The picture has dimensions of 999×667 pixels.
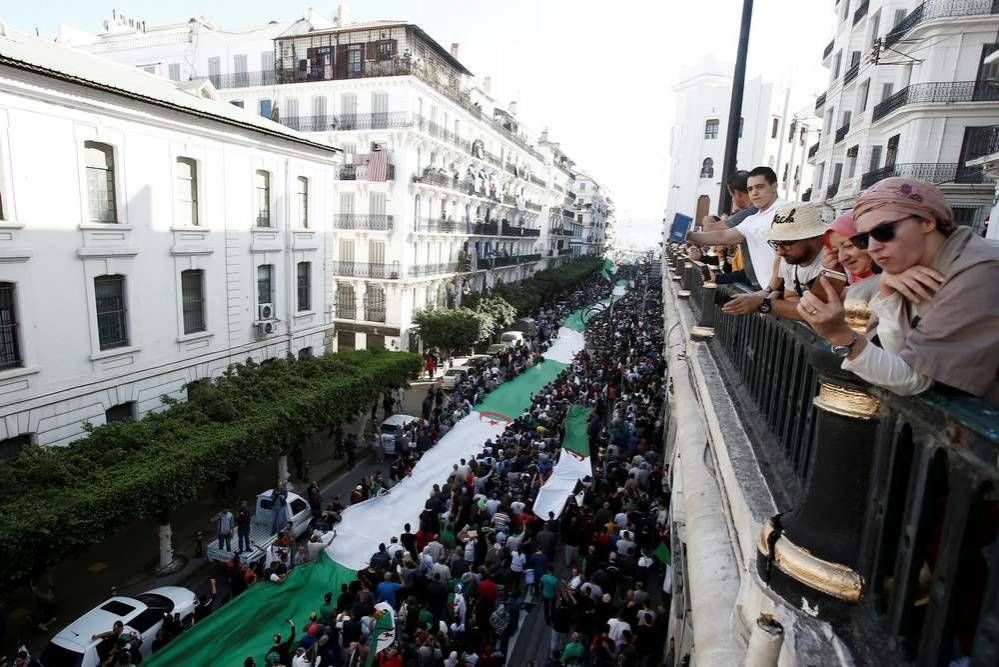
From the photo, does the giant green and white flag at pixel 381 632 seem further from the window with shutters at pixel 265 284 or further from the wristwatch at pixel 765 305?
the window with shutters at pixel 265 284

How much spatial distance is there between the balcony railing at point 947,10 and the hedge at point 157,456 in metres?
23.9

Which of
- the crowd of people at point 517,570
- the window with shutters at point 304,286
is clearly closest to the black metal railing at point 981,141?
the crowd of people at point 517,570

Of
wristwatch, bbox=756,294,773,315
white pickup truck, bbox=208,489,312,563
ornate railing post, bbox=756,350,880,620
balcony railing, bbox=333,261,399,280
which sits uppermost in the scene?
wristwatch, bbox=756,294,773,315

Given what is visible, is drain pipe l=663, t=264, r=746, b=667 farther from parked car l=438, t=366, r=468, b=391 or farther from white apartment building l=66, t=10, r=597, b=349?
white apartment building l=66, t=10, r=597, b=349

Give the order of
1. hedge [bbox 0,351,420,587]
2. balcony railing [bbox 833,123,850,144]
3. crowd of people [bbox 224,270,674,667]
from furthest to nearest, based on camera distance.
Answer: balcony railing [bbox 833,123,850,144]
hedge [bbox 0,351,420,587]
crowd of people [bbox 224,270,674,667]

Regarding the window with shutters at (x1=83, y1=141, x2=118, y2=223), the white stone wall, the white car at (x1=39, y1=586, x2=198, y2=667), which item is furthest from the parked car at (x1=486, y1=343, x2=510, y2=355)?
the white car at (x1=39, y1=586, x2=198, y2=667)

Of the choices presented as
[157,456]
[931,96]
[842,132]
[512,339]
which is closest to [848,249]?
[157,456]

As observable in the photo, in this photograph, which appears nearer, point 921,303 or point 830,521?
point 921,303

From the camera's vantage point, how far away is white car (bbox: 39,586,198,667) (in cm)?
912

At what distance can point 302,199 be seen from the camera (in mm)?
21016

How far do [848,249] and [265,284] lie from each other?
1987 cm

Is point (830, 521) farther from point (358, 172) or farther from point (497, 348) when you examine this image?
point (358, 172)

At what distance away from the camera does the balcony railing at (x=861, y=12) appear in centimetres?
2757

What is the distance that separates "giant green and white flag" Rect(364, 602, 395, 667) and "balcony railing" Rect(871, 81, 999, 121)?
2491 centimetres
